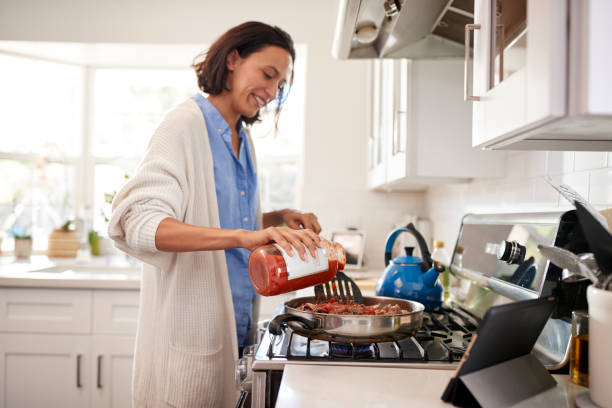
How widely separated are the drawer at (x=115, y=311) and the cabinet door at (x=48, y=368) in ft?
0.36

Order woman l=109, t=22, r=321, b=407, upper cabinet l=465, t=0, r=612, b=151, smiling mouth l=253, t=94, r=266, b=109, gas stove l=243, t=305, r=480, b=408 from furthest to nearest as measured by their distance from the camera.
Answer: smiling mouth l=253, t=94, r=266, b=109 < woman l=109, t=22, r=321, b=407 < gas stove l=243, t=305, r=480, b=408 < upper cabinet l=465, t=0, r=612, b=151

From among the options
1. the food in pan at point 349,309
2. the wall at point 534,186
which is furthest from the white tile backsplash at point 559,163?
the food in pan at point 349,309

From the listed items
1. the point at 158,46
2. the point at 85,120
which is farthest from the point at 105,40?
the point at 85,120

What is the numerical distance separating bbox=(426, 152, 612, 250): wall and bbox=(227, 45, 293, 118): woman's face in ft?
2.40

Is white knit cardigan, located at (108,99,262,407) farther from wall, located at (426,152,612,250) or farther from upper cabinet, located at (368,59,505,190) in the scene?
wall, located at (426,152,612,250)

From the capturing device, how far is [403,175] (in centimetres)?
160

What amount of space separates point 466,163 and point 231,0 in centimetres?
194

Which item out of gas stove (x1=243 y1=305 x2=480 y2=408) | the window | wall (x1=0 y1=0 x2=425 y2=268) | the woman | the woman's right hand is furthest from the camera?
the window

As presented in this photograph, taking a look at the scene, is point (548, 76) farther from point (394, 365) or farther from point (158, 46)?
point (158, 46)

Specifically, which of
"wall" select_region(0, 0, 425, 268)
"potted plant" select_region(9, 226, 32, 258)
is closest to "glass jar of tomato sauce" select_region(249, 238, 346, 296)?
"wall" select_region(0, 0, 425, 268)

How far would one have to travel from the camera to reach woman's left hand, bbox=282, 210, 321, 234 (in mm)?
1538

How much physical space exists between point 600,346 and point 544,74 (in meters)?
0.37

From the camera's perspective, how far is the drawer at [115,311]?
7.57 feet

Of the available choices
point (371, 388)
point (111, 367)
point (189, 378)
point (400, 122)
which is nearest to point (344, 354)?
point (371, 388)
